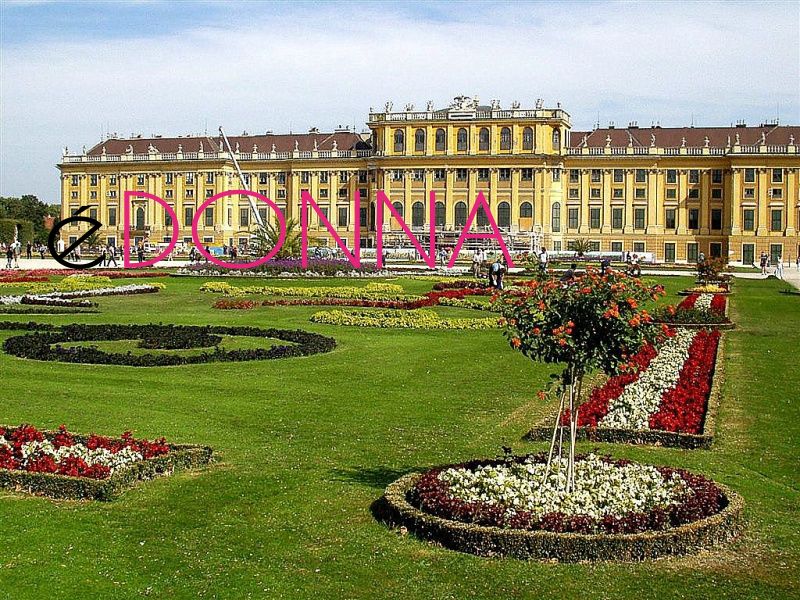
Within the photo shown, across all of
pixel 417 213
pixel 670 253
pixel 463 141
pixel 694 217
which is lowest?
pixel 670 253

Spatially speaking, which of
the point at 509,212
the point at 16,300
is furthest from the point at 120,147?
the point at 16,300

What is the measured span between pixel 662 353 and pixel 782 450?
29.6ft

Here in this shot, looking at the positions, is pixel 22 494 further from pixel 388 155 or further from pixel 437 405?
pixel 388 155

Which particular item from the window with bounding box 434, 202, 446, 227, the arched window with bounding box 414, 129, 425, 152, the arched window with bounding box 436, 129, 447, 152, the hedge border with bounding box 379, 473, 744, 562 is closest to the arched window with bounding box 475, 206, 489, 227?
the window with bounding box 434, 202, 446, 227

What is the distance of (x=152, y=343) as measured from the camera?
24.3 m

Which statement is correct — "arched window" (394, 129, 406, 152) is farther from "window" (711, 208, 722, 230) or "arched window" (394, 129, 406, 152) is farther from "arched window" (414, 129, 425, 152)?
"window" (711, 208, 722, 230)

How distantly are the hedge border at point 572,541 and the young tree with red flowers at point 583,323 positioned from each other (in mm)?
1143

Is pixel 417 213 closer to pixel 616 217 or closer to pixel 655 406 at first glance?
pixel 616 217

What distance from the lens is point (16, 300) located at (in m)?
36.1

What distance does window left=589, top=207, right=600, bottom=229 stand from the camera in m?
100

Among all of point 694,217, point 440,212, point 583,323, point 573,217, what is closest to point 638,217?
point 694,217

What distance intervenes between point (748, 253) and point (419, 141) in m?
29.9

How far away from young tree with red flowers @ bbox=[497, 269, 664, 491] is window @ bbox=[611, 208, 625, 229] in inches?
Result: 3563

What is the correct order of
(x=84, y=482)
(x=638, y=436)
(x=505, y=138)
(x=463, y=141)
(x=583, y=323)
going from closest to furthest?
(x=583, y=323) → (x=84, y=482) → (x=638, y=436) → (x=505, y=138) → (x=463, y=141)
